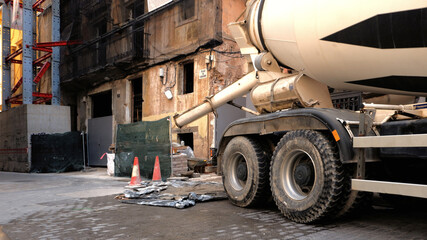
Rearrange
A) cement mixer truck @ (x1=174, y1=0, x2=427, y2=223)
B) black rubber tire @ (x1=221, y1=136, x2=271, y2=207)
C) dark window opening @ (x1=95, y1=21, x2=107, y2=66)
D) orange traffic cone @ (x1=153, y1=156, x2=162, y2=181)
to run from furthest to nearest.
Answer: dark window opening @ (x1=95, y1=21, x2=107, y2=66) → orange traffic cone @ (x1=153, y1=156, x2=162, y2=181) → black rubber tire @ (x1=221, y1=136, x2=271, y2=207) → cement mixer truck @ (x1=174, y1=0, x2=427, y2=223)

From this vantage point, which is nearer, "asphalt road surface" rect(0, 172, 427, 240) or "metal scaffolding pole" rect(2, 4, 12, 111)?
"asphalt road surface" rect(0, 172, 427, 240)

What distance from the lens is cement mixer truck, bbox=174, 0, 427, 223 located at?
411 centimetres

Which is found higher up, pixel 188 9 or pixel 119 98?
pixel 188 9

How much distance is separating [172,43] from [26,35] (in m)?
11.1

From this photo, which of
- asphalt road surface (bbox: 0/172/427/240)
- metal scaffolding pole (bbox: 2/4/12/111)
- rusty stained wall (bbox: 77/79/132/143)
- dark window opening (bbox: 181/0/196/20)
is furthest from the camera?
metal scaffolding pole (bbox: 2/4/12/111)

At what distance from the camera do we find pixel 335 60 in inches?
197

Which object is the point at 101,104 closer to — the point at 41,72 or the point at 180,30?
the point at 41,72

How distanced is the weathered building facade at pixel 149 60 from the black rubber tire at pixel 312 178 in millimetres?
9743

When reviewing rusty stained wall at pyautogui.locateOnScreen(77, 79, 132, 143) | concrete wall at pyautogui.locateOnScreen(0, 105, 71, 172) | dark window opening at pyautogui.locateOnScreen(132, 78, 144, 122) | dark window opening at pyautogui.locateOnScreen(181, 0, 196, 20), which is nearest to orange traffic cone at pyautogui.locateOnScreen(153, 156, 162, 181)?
dark window opening at pyautogui.locateOnScreen(181, 0, 196, 20)

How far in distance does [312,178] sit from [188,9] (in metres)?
12.8

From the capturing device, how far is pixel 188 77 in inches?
681

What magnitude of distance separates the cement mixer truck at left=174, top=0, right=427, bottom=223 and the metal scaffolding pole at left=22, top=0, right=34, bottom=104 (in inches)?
793

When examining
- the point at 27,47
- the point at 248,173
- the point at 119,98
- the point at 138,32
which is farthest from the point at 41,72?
the point at 248,173

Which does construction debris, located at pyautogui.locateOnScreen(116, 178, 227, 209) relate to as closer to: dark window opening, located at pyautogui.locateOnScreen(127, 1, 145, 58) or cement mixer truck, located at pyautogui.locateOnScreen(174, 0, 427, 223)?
cement mixer truck, located at pyautogui.locateOnScreen(174, 0, 427, 223)
